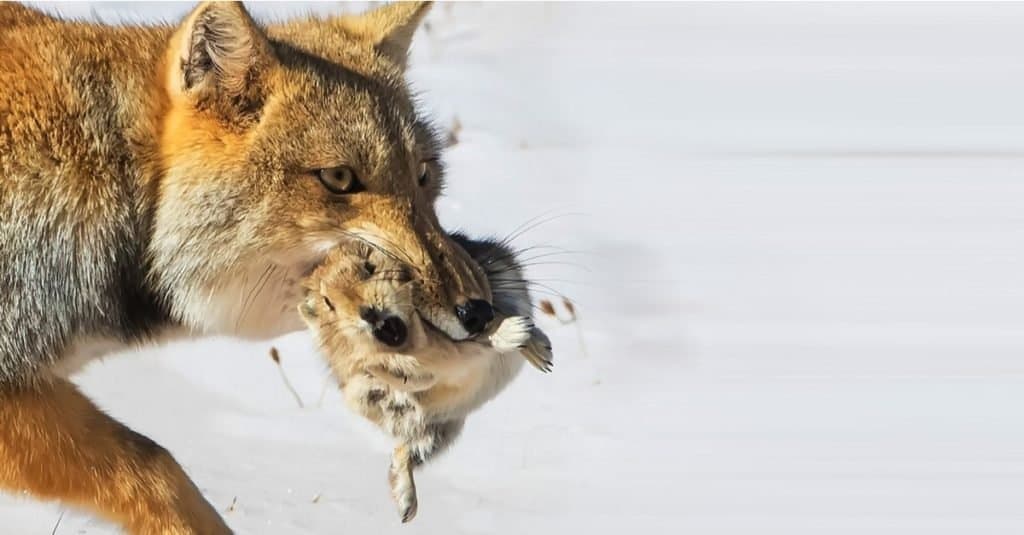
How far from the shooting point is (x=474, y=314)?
4.18m

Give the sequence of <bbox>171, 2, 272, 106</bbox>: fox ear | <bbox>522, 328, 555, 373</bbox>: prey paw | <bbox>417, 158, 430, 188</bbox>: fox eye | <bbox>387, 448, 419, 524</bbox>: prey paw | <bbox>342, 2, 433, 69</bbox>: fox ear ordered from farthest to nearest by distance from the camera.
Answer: <bbox>342, 2, 433, 69</bbox>: fox ear → <bbox>387, 448, 419, 524</bbox>: prey paw → <bbox>417, 158, 430, 188</bbox>: fox eye → <bbox>171, 2, 272, 106</bbox>: fox ear → <bbox>522, 328, 555, 373</bbox>: prey paw

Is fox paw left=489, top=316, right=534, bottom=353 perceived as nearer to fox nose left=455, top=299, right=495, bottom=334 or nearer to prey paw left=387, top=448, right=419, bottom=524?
fox nose left=455, top=299, right=495, bottom=334

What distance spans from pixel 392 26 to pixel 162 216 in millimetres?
1334

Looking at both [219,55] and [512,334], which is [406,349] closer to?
[512,334]

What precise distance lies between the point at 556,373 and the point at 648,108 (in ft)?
10.5

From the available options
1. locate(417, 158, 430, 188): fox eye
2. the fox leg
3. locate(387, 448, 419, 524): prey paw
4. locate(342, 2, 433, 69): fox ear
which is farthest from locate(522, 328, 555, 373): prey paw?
locate(342, 2, 433, 69): fox ear

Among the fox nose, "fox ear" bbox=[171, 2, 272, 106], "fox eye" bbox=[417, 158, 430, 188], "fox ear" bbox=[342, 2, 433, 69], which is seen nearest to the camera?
the fox nose

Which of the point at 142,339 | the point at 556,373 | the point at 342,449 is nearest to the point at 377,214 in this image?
the point at 142,339

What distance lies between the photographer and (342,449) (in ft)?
21.6

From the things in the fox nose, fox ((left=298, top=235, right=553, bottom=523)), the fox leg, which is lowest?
the fox leg

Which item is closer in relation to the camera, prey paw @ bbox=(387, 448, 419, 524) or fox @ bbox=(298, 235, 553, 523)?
fox @ bbox=(298, 235, 553, 523)

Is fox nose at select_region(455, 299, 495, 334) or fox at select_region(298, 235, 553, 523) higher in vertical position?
fox nose at select_region(455, 299, 495, 334)

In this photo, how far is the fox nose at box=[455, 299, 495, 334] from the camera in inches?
164

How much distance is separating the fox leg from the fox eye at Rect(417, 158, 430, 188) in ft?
4.23
